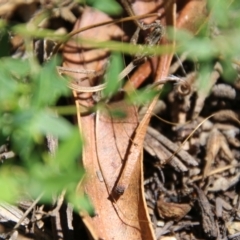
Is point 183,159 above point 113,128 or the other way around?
the other way around

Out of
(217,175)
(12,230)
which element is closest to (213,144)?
(217,175)

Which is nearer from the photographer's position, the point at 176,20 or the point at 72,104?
the point at 72,104

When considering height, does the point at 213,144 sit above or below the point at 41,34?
below

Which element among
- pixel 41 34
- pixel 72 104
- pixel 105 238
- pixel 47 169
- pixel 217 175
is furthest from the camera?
pixel 217 175

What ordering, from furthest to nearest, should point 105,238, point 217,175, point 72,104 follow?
point 217,175
point 72,104
point 105,238

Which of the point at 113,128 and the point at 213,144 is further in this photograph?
the point at 213,144

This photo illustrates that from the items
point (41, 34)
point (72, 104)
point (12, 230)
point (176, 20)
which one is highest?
point (41, 34)

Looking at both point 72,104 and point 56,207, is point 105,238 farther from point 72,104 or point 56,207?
point 72,104

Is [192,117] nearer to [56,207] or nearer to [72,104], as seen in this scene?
[72,104]

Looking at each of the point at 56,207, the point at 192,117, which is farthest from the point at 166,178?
the point at 56,207
